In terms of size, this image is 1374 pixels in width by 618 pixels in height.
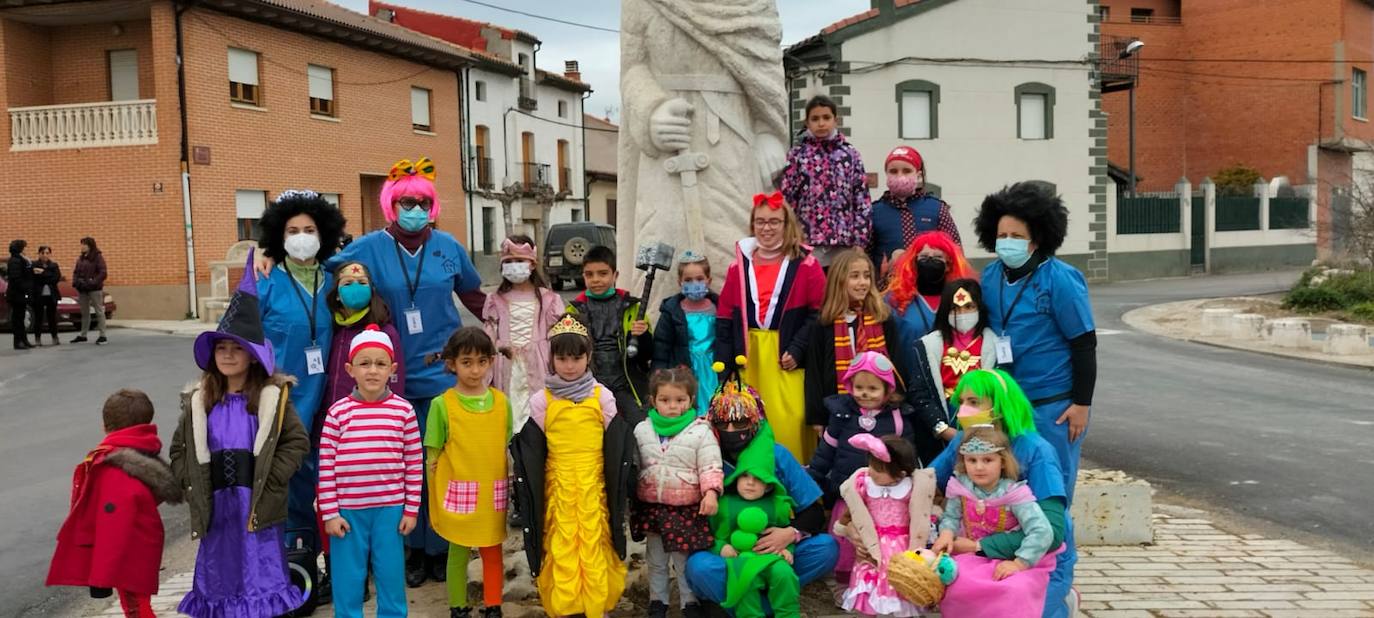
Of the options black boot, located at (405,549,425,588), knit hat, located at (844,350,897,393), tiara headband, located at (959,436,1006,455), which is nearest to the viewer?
tiara headband, located at (959,436,1006,455)

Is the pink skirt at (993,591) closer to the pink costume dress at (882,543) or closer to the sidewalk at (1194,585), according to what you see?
the pink costume dress at (882,543)

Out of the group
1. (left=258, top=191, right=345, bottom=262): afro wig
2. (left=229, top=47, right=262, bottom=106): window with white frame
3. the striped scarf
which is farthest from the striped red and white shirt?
(left=229, top=47, right=262, bottom=106): window with white frame

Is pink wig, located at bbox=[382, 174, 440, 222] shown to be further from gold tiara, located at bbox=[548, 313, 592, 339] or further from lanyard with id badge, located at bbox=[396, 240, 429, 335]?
gold tiara, located at bbox=[548, 313, 592, 339]

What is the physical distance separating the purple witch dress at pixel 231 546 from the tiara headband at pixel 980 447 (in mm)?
2813

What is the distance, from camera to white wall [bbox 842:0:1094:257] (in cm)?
2614

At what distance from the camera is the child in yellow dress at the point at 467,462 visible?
4488mm

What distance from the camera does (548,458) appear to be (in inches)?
179

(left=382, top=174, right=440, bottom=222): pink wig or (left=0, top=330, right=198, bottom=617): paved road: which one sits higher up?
(left=382, top=174, right=440, bottom=222): pink wig

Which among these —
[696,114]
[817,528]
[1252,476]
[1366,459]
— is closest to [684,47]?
[696,114]

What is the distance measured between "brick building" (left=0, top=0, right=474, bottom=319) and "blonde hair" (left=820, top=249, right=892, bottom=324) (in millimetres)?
20222

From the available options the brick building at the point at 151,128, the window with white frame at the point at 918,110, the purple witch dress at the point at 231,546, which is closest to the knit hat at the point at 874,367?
the purple witch dress at the point at 231,546

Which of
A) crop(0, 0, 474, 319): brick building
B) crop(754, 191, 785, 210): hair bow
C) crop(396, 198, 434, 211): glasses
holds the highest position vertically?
crop(0, 0, 474, 319): brick building

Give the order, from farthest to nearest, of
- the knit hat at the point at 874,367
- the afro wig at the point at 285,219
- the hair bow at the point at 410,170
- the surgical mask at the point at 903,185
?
the surgical mask at the point at 903,185 → the hair bow at the point at 410,170 → the afro wig at the point at 285,219 → the knit hat at the point at 874,367

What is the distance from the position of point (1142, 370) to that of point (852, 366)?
9.90 metres
